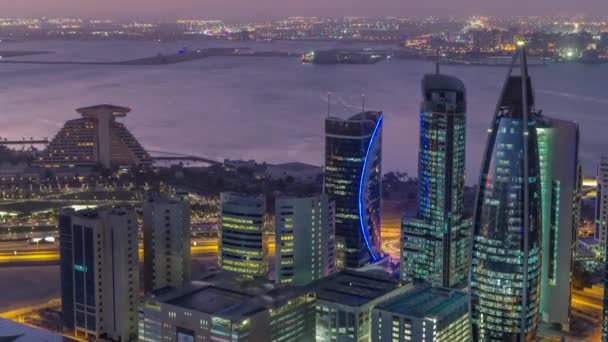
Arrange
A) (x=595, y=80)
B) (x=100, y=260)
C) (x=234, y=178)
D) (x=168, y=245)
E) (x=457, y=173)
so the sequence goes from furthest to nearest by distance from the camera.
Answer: (x=595, y=80)
(x=234, y=178)
(x=457, y=173)
(x=168, y=245)
(x=100, y=260)

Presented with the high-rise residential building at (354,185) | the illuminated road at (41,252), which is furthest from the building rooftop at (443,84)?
the illuminated road at (41,252)

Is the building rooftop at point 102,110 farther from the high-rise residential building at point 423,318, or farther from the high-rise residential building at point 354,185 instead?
the high-rise residential building at point 423,318

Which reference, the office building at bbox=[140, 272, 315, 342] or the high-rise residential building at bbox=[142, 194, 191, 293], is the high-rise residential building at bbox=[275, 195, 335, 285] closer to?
the high-rise residential building at bbox=[142, 194, 191, 293]

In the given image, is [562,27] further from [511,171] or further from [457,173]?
[511,171]

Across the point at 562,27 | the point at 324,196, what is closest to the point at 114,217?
the point at 324,196

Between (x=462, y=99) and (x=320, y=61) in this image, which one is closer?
(x=462, y=99)

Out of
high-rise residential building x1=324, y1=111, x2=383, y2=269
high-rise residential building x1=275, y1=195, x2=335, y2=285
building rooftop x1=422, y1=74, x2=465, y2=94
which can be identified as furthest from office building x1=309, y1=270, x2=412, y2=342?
building rooftop x1=422, y1=74, x2=465, y2=94

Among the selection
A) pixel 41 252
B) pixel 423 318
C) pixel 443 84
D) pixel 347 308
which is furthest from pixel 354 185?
pixel 423 318
